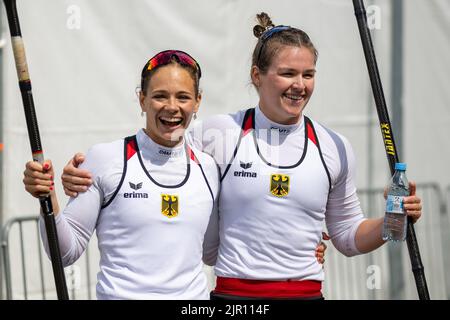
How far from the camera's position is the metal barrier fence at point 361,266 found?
7129 millimetres

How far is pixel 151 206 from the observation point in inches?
153

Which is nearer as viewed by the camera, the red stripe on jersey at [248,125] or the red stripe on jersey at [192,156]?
the red stripe on jersey at [192,156]

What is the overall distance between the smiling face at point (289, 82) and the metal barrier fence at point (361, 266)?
310 cm

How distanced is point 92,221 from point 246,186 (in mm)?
776

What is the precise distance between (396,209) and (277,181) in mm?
591

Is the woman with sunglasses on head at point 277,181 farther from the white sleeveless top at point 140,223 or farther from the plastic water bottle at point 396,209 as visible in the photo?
the white sleeveless top at point 140,223

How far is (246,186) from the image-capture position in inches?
167

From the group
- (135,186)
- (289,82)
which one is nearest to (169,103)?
(135,186)

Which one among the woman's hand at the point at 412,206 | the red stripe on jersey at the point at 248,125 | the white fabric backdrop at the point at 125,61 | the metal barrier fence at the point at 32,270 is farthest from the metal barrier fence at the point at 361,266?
the woman's hand at the point at 412,206

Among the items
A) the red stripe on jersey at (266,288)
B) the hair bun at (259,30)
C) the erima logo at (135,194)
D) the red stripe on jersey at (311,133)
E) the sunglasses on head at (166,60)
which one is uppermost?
the hair bun at (259,30)

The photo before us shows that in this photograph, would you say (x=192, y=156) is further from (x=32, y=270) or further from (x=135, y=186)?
(x=32, y=270)
